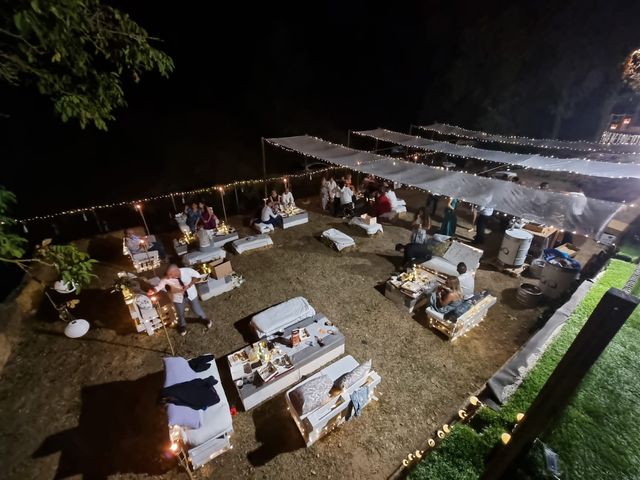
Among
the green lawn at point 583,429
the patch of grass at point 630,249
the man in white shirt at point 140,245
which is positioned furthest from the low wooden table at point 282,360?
the patch of grass at point 630,249

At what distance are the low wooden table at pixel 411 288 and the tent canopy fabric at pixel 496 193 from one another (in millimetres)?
3085

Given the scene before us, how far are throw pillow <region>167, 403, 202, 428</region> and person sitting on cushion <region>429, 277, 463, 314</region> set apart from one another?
219 inches

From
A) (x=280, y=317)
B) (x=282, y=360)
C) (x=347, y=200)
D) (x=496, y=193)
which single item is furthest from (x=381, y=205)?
(x=282, y=360)

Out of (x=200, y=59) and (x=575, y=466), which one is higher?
(x=200, y=59)

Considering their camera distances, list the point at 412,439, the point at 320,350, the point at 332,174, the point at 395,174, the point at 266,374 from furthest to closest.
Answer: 1. the point at 332,174
2. the point at 395,174
3. the point at 320,350
4. the point at 266,374
5. the point at 412,439

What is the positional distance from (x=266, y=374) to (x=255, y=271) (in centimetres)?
450

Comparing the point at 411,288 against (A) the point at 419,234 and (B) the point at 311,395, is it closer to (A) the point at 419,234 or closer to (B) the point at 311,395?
(A) the point at 419,234

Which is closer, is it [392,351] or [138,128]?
[392,351]

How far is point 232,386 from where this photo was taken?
5.93m

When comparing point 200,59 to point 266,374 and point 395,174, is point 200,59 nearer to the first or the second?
point 395,174

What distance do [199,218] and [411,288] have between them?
814 cm

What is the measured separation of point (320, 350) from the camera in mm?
→ 6066

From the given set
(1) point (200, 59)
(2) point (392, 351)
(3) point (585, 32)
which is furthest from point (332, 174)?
(3) point (585, 32)

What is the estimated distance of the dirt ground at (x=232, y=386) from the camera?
4758 mm
